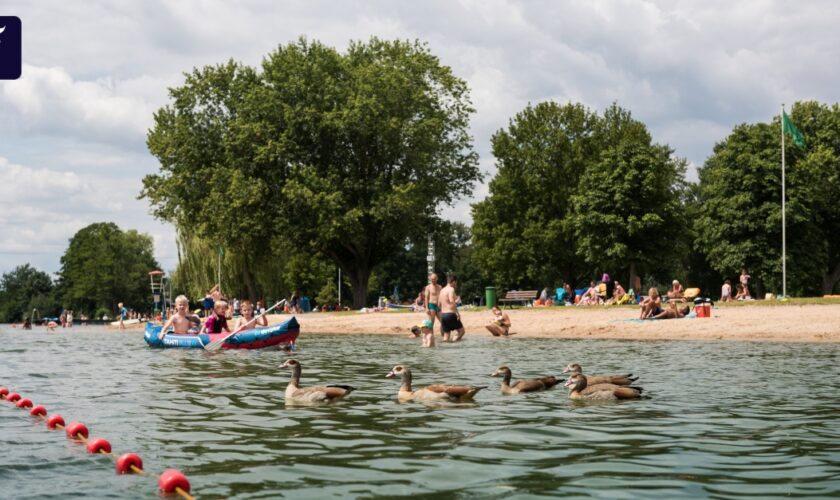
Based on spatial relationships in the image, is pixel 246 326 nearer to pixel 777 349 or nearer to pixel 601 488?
pixel 777 349

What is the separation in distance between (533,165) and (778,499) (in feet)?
194

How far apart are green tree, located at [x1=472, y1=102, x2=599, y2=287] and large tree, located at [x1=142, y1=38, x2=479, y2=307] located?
1026 centimetres

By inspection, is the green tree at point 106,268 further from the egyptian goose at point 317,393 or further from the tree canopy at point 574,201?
the egyptian goose at point 317,393

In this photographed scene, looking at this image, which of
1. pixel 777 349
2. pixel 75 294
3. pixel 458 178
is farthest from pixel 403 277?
pixel 777 349

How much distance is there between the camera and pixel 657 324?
98.8ft

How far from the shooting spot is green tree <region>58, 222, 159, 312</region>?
124 m

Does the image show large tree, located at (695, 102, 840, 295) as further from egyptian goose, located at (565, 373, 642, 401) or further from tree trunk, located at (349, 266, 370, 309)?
egyptian goose, located at (565, 373, 642, 401)

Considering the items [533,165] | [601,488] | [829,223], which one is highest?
[533,165]

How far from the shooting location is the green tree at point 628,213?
5709cm

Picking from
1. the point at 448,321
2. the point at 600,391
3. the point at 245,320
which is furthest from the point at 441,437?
the point at 448,321

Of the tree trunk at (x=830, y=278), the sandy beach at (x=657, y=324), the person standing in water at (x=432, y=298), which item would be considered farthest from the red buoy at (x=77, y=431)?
the tree trunk at (x=830, y=278)

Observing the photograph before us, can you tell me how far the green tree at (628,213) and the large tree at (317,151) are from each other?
9.43m

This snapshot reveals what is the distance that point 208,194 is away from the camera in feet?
172

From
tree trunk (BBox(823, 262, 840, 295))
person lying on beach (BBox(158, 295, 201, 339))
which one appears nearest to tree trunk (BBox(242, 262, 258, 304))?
person lying on beach (BBox(158, 295, 201, 339))
